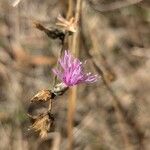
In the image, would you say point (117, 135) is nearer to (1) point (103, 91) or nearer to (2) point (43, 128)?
(1) point (103, 91)

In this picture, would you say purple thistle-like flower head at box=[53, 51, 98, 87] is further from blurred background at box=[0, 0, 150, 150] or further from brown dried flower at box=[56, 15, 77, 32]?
blurred background at box=[0, 0, 150, 150]

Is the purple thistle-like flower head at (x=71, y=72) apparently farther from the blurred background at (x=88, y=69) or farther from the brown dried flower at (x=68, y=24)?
the blurred background at (x=88, y=69)

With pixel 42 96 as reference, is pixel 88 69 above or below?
below

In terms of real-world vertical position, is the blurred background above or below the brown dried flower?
below

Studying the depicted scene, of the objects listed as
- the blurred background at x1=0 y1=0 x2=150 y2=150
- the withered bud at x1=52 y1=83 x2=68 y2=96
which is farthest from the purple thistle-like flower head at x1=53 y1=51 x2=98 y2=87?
the blurred background at x1=0 y1=0 x2=150 y2=150

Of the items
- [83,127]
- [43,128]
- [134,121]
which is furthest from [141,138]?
[43,128]

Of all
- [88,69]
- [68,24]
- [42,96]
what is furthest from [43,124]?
[88,69]

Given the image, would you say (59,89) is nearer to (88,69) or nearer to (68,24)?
(68,24)

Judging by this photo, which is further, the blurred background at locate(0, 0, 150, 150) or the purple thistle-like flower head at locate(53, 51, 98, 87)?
the blurred background at locate(0, 0, 150, 150)
